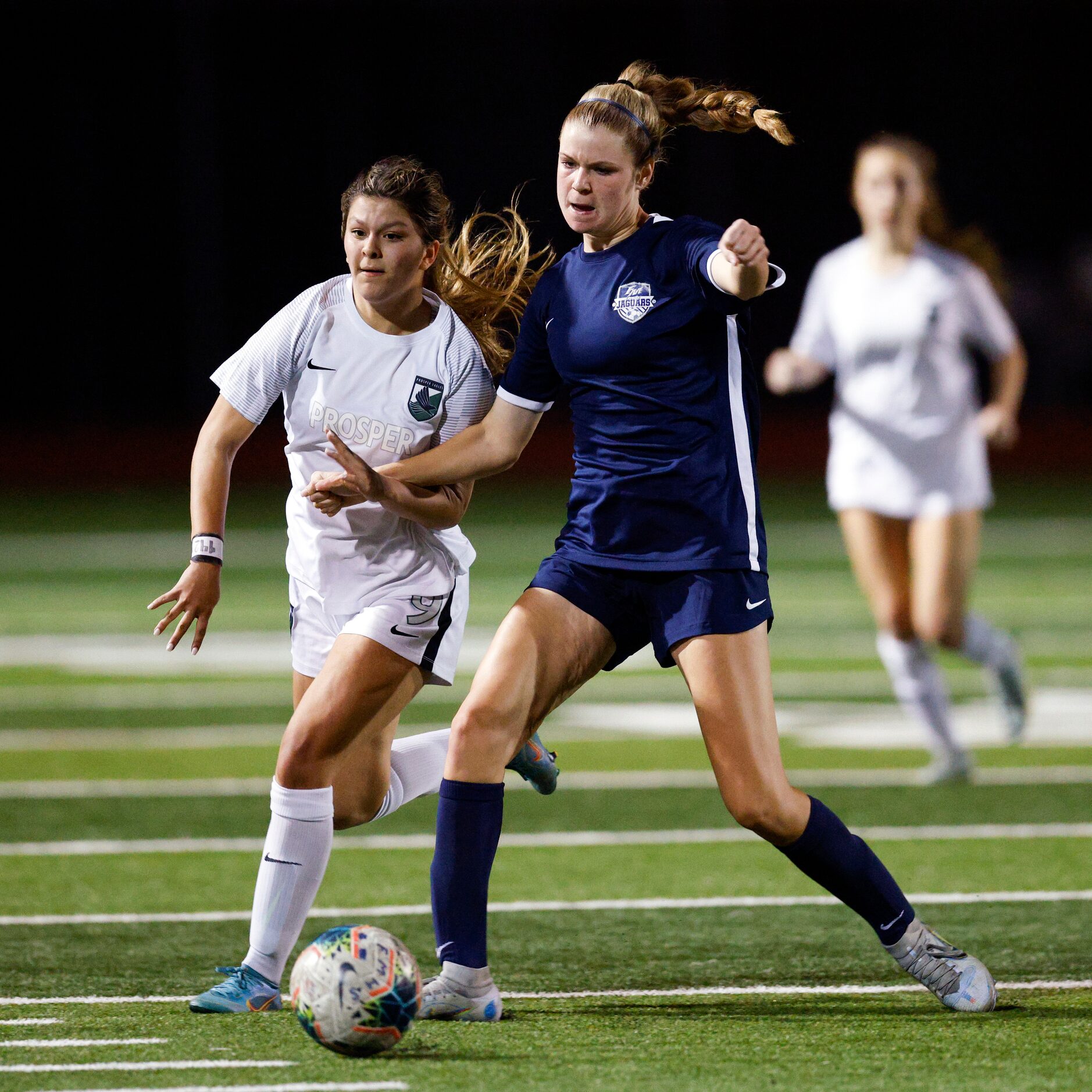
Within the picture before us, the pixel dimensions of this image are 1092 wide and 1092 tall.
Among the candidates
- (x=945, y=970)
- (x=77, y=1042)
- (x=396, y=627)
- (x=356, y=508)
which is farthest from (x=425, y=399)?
(x=945, y=970)

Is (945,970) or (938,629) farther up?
(945,970)

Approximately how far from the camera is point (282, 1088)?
3.73 meters

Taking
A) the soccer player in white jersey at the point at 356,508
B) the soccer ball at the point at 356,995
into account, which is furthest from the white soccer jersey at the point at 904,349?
the soccer ball at the point at 356,995

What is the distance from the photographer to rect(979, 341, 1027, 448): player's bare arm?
26.4 feet

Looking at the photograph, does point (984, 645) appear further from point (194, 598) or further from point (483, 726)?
point (194, 598)

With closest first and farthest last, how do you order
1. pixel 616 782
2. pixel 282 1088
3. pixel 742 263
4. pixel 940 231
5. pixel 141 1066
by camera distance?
1. pixel 282 1088
2. pixel 141 1066
3. pixel 742 263
4. pixel 616 782
5. pixel 940 231

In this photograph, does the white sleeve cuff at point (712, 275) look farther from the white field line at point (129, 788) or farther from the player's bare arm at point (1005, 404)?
the white field line at point (129, 788)

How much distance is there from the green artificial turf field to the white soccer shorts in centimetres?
83

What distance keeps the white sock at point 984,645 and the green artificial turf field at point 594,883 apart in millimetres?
471

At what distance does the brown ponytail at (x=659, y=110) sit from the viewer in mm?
4402

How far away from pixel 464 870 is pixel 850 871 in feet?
2.87

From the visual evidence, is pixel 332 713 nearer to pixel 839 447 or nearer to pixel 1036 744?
pixel 839 447

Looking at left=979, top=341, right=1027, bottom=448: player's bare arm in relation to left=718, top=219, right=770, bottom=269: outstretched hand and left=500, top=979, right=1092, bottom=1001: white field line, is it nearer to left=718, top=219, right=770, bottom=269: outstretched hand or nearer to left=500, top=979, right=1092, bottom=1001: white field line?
left=500, top=979, right=1092, bottom=1001: white field line

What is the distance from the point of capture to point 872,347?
7988mm
